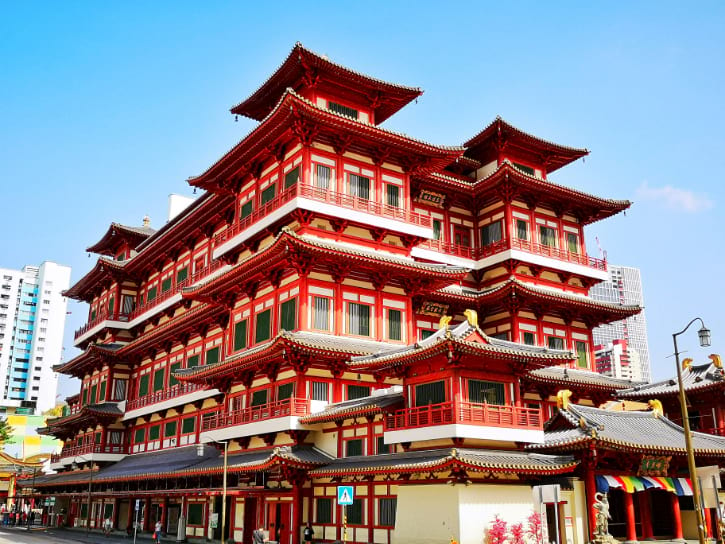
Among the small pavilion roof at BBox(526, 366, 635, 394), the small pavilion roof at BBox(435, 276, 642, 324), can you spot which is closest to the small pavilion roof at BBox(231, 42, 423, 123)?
the small pavilion roof at BBox(435, 276, 642, 324)

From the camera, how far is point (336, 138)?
41031 millimetres

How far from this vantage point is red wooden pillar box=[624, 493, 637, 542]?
31.2 m

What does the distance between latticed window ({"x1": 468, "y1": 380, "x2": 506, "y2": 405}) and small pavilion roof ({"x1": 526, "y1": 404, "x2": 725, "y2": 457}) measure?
2697mm

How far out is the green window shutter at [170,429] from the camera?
53787 mm

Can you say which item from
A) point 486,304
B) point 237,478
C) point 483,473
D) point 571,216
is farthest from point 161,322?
point 483,473

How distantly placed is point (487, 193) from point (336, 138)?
13012 mm

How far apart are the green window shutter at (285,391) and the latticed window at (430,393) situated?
816cm

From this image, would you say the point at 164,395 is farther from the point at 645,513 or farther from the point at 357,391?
the point at 645,513

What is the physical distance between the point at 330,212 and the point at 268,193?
583 centimetres

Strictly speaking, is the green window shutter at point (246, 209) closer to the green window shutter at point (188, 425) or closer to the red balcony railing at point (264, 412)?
the red balcony railing at point (264, 412)

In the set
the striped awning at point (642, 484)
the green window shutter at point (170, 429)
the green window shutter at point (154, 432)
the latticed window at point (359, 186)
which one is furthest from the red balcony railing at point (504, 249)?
the green window shutter at point (154, 432)

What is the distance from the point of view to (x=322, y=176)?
4053 cm

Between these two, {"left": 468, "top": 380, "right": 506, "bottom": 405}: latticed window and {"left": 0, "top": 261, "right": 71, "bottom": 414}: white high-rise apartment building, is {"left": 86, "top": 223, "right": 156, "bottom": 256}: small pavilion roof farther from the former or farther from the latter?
{"left": 0, "top": 261, "right": 71, "bottom": 414}: white high-rise apartment building

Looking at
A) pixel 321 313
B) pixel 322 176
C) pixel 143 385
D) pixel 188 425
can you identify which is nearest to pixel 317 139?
pixel 322 176
